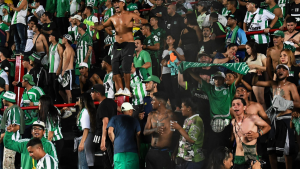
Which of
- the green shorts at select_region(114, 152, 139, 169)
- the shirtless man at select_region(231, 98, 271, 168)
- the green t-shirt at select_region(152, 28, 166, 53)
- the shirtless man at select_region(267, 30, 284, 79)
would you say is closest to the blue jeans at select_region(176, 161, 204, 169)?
the shirtless man at select_region(231, 98, 271, 168)

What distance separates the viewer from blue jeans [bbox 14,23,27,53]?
1253 centimetres

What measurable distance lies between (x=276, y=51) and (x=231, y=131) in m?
2.06

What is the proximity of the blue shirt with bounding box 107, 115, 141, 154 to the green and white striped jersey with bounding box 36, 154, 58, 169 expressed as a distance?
929 millimetres

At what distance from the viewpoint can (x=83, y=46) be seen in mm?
10867

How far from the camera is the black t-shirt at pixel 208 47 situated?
29.4ft

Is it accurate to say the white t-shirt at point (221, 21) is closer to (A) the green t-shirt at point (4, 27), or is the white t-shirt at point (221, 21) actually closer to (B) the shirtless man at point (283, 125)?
(B) the shirtless man at point (283, 125)

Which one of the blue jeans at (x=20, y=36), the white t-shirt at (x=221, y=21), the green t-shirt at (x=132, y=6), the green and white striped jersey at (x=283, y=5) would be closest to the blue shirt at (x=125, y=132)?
the white t-shirt at (x=221, y=21)

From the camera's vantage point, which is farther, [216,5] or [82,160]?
[216,5]

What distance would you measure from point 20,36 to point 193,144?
7309 millimetres

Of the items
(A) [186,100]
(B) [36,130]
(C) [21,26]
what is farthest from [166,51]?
(C) [21,26]

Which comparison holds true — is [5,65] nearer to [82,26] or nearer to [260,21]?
[82,26]

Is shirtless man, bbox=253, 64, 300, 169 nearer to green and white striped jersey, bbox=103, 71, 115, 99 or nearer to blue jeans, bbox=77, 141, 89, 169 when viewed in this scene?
blue jeans, bbox=77, 141, 89, 169

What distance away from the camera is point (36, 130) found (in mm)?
7445

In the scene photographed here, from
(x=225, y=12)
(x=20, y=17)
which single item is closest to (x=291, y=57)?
(x=225, y=12)
